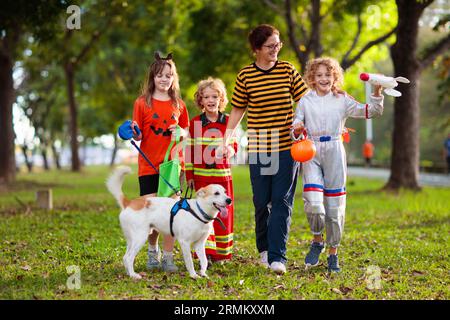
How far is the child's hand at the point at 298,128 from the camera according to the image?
5.84 metres

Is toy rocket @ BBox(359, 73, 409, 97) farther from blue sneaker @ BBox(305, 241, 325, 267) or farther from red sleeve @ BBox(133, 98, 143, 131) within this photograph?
red sleeve @ BBox(133, 98, 143, 131)

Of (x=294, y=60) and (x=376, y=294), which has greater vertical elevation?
(x=294, y=60)

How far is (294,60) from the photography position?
82.3 ft

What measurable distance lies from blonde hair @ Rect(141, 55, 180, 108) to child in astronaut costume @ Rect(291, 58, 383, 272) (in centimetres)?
131

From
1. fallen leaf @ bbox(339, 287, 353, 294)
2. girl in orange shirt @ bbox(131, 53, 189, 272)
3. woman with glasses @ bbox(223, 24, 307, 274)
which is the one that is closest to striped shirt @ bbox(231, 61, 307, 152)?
woman with glasses @ bbox(223, 24, 307, 274)

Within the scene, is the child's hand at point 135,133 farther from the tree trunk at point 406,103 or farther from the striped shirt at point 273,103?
the tree trunk at point 406,103

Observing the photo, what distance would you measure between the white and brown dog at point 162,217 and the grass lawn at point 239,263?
334 millimetres

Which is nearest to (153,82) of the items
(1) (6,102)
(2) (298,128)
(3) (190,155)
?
(3) (190,155)

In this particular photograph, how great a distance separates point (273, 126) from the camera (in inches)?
241

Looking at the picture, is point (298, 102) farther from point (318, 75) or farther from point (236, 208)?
point (236, 208)

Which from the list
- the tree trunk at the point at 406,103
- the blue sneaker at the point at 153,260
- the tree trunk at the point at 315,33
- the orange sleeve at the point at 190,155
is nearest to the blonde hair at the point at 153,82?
the orange sleeve at the point at 190,155

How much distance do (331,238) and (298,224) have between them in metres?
4.47

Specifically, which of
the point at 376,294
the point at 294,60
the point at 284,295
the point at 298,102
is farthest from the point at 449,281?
the point at 294,60

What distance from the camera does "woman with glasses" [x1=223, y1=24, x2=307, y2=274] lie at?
6082 mm
